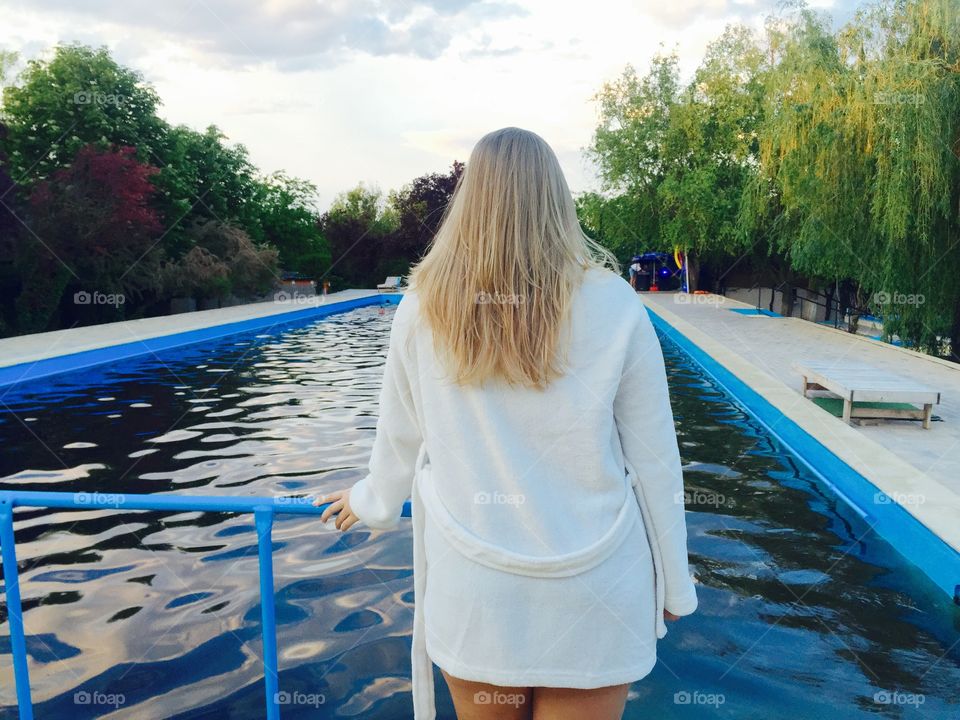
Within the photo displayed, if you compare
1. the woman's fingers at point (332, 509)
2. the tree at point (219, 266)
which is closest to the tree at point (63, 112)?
the tree at point (219, 266)

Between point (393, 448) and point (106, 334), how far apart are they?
12909 mm

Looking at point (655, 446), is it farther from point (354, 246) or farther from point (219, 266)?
point (354, 246)

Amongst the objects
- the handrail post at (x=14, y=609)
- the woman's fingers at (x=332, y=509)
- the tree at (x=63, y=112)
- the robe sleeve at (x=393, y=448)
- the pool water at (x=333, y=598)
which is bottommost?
the pool water at (x=333, y=598)

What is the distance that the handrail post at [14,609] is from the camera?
1.86 m

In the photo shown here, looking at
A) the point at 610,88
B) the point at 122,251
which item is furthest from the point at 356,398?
the point at 610,88

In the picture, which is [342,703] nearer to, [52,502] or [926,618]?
[52,502]

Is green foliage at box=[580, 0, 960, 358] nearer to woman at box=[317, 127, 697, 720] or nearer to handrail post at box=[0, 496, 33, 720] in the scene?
woman at box=[317, 127, 697, 720]

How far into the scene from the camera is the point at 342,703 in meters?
3.00

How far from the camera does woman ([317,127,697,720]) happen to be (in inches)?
48.6

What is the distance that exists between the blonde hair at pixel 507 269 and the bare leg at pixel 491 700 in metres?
0.54

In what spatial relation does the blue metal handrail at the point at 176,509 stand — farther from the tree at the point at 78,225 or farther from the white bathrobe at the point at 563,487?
the tree at the point at 78,225

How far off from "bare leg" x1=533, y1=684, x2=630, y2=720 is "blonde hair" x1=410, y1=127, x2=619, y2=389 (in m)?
0.54

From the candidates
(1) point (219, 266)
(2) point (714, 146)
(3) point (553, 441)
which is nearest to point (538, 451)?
(3) point (553, 441)

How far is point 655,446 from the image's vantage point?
1.28 meters
